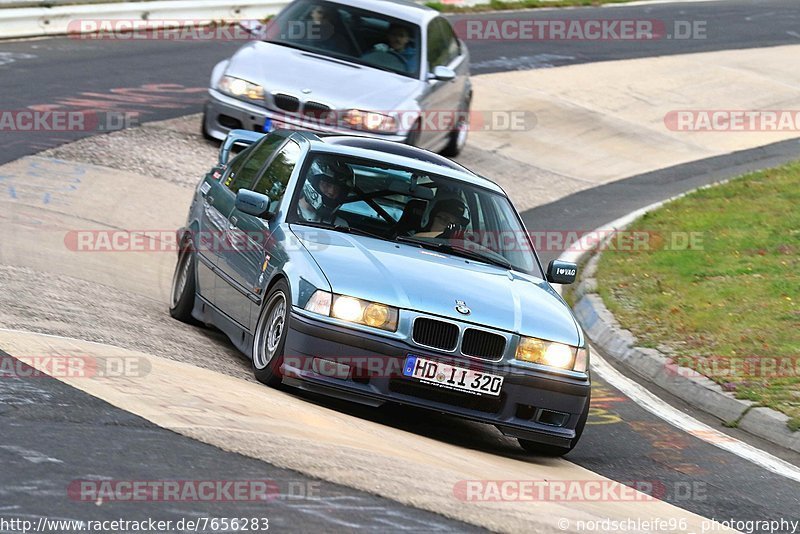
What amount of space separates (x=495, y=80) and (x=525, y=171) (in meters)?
4.66

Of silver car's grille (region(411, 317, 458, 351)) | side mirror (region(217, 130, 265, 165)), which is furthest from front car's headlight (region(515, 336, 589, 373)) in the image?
side mirror (region(217, 130, 265, 165))

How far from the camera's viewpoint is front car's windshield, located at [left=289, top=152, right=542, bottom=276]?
28.5ft

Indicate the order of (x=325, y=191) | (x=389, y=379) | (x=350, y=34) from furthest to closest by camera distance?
(x=350, y=34) < (x=325, y=191) < (x=389, y=379)

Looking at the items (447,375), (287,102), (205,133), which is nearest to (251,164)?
(447,375)

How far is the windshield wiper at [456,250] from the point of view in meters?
8.62

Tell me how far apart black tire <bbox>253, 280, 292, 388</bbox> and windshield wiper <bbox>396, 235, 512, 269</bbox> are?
0.96 m

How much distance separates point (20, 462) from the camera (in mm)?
5656

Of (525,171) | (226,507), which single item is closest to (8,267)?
(226,507)

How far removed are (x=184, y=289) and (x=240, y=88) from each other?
5.70 m

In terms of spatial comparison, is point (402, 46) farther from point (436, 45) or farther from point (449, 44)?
point (449, 44)

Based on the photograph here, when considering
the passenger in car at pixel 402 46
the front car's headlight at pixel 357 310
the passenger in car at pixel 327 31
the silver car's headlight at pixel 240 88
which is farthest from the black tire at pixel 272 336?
the passenger in car at pixel 402 46

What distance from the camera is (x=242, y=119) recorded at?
15.2 metres

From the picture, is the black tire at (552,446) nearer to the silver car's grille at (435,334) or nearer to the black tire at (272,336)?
the silver car's grille at (435,334)

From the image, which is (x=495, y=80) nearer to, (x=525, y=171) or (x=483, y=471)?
(x=525, y=171)
